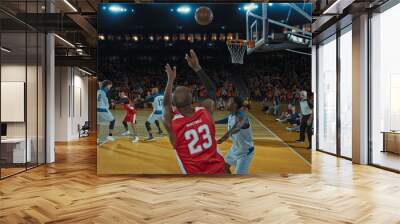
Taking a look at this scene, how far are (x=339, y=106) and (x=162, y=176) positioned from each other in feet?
17.7

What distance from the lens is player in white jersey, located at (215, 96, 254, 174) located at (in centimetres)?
672

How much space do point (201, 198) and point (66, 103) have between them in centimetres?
1169

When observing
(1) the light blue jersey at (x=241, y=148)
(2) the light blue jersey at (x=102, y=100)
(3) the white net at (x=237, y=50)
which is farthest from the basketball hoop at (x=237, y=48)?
(2) the light blue jersey at (x=102, y=100)

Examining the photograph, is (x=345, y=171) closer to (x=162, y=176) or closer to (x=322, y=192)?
(x=322, y=192)

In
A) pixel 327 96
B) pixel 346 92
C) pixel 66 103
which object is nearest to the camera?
pixel 346 92

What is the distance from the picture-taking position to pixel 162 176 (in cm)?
705

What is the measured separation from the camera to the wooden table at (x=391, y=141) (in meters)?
7.64

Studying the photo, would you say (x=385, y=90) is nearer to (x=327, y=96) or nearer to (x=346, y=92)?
(x=346, y=92)

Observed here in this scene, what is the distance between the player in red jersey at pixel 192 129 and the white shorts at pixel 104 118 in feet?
3.15

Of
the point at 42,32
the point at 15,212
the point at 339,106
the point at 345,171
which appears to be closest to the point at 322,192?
the point at 345,171

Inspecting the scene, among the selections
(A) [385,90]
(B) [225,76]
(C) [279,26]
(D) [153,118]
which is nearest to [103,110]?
(D) [153,118]

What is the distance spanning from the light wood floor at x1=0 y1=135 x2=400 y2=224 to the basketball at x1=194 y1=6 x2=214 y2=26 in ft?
9.03

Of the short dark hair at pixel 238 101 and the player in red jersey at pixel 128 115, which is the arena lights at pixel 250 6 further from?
the player in red jersey at pixel 128 115

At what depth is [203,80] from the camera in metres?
6.74
